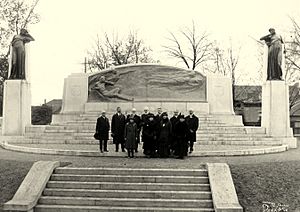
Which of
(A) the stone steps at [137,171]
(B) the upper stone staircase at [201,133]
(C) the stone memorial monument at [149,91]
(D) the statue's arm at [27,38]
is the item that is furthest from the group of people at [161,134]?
(D) the statue's arm at [27,38]

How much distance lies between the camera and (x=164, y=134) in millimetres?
15570

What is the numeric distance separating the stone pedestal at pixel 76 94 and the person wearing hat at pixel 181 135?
35.9 feet

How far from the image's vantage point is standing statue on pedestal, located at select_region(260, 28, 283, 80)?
2230 cm

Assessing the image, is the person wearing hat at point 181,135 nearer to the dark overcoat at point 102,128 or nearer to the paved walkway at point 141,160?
the paved walkway at point 141,160

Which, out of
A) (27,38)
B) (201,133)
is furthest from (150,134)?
(27,38)

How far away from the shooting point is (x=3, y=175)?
13008 mm

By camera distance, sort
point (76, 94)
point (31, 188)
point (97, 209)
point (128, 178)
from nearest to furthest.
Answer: point (97, 209) < point (31, 188) < point (128, 178) < point (76, 94)

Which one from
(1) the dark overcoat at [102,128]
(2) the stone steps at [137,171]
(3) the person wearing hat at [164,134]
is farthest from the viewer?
(1) the dark overcoat at [102,128]

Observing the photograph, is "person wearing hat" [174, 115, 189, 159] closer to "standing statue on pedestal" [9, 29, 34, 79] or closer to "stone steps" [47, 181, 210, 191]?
"stone steps" [47, 181, 210, 191]

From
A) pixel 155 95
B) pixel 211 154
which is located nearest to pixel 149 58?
pixel 155 95

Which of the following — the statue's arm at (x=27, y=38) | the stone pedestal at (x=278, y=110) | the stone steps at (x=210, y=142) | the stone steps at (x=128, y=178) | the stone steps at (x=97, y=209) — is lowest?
the stone steps at (x=97, y=209)

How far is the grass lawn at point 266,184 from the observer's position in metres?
11.4

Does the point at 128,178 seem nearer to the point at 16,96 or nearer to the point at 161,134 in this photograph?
the point at 161,134

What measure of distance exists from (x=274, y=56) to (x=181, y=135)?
890 centimetres
